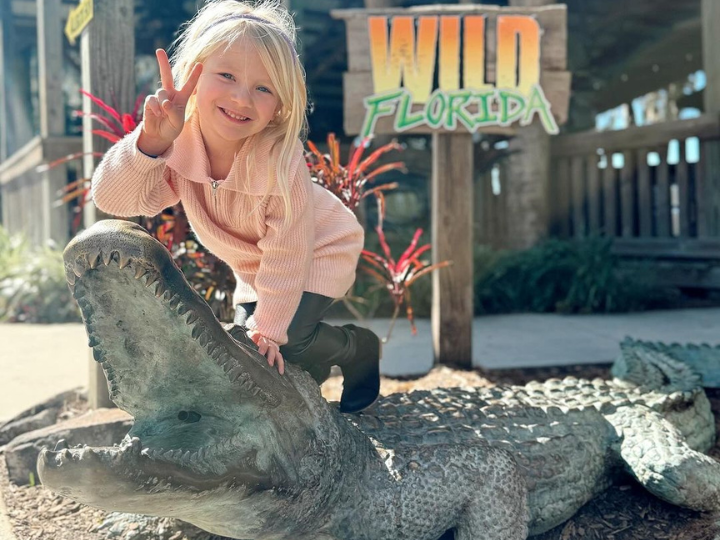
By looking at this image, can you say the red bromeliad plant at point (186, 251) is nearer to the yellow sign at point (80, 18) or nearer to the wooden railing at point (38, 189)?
Answer: the yellow sign at point (80, 18)

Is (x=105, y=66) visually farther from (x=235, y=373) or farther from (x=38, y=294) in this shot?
(x=38, y=294)

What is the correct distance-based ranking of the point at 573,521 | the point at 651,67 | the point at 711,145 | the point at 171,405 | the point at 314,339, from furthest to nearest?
the point at 651,67, the point at 711,145, the point at 573,521, the point at 314,339, the point at 171,405

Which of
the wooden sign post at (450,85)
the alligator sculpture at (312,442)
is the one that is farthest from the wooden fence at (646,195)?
the alligator sculpture at (312,442)

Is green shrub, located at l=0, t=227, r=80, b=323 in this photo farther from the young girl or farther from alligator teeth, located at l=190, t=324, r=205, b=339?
alligator teeth, located at l=190, t=324, r=205, b=339

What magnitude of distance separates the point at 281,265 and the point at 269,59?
577mm

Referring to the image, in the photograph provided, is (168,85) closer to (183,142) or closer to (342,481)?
(183,142)

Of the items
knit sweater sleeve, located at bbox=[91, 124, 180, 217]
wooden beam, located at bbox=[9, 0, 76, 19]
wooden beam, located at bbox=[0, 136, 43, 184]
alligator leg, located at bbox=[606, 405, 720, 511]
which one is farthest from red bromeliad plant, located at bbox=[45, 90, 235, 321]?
wooden beam, located at bbox=[9, 0, 76, 19]

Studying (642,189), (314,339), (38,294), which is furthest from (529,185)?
(314,339)

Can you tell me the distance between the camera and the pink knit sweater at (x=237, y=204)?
1848mm

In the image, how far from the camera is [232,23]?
1.75 meters

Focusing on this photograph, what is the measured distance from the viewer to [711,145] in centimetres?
732

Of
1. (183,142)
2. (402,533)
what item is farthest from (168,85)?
(402,533)

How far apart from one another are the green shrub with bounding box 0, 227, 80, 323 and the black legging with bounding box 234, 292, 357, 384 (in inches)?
203

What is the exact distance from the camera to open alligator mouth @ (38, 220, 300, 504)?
52.2 inches
